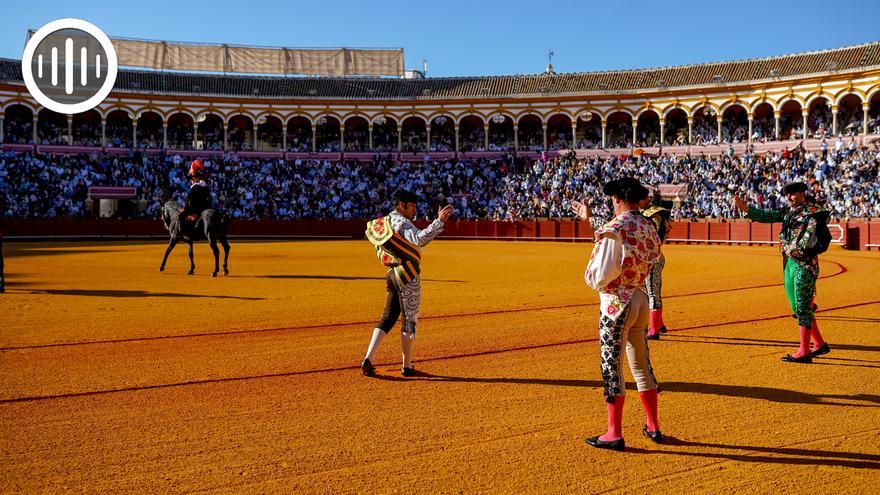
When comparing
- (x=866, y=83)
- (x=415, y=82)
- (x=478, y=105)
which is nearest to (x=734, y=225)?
(x=866, y=83)

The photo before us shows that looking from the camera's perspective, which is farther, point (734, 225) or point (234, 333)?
point (734, 225)

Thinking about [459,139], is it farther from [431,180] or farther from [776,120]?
[776,120]

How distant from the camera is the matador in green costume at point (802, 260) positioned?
634 cm

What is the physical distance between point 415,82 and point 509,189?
11429mm

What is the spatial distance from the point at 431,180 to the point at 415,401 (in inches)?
1466

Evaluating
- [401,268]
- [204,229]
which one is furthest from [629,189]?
[204,229]

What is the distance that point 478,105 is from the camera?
150 feet

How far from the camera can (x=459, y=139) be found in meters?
47.1

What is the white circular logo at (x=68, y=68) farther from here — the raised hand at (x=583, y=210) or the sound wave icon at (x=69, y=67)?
the raised hand at (x=583, y=210)

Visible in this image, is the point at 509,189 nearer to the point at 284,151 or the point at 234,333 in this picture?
the point at 284,151

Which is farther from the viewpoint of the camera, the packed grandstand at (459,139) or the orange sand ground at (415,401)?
the packed grandstand at (459,139)

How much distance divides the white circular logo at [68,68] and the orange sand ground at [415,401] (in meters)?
34.7

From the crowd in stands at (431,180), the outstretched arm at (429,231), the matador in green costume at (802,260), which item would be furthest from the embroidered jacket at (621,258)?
the crowd in stands at (431,180)

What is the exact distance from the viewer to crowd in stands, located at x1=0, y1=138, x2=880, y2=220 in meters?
32.5
